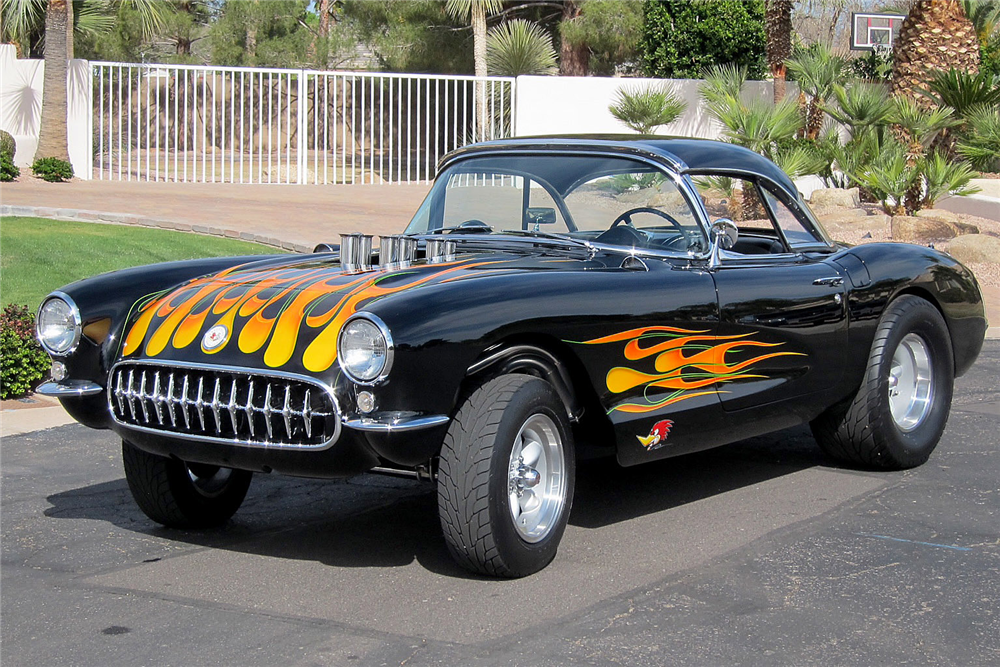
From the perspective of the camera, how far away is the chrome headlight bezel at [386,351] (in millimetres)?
3947

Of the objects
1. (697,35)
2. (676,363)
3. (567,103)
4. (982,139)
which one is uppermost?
(697,35)

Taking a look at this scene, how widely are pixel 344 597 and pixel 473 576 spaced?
0.50m

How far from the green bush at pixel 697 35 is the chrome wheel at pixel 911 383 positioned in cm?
1812

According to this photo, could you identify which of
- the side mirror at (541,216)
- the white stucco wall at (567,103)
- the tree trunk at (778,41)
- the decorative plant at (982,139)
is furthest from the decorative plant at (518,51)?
the side mirror at (541,216)

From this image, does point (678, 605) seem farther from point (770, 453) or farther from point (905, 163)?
point (905, 163)

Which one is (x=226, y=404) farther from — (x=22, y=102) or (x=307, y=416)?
(x=22, y=102)

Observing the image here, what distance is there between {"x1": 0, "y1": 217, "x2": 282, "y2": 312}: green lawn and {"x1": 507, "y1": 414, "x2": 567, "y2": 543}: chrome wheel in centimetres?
639

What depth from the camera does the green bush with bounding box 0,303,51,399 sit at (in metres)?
7.88

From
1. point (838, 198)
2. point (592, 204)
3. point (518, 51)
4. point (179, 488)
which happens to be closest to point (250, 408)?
point (179, 488)

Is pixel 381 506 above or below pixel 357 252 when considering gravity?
below

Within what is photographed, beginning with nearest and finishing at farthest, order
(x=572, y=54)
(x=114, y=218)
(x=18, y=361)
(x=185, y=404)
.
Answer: (x=185, y=404)
(x=18, y=361)
(x=114, y=218)
(x=572, y=54)

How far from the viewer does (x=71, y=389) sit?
4.76 meters

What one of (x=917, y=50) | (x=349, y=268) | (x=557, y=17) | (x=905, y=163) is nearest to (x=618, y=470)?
(x=349, y=268)

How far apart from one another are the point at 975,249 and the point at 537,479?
40.7 feet
